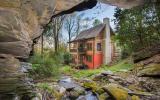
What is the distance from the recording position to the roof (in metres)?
20.7

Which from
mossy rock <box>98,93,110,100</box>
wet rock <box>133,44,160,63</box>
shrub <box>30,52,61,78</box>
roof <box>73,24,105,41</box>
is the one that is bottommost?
mossy rock <box>98,93,110,100</box>

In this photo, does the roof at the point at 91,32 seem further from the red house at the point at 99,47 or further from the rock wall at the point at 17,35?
the rock wall at the point at 17,35

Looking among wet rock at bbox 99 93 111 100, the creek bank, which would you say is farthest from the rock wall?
wet rock at bbox 99 93 111 100

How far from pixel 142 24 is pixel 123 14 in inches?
42.7

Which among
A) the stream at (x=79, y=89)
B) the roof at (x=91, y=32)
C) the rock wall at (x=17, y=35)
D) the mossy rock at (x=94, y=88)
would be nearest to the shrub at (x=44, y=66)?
the stream at (x=79, y=89)

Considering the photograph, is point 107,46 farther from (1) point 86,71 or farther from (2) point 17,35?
(2) point 17,35

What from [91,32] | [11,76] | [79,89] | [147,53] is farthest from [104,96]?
[91,32]

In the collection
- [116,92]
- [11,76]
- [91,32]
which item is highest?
[91,32]

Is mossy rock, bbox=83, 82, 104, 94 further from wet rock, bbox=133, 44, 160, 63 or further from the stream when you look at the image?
wet rock, bbox=133, 44, 160, 63

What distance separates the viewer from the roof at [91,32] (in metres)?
20.7

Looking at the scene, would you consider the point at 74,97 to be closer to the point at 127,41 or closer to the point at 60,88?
the point at 60,88

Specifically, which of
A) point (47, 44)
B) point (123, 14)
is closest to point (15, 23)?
point (123, 14)

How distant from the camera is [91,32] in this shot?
72.3 ft

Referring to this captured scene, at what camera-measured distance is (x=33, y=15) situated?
3877 mm
